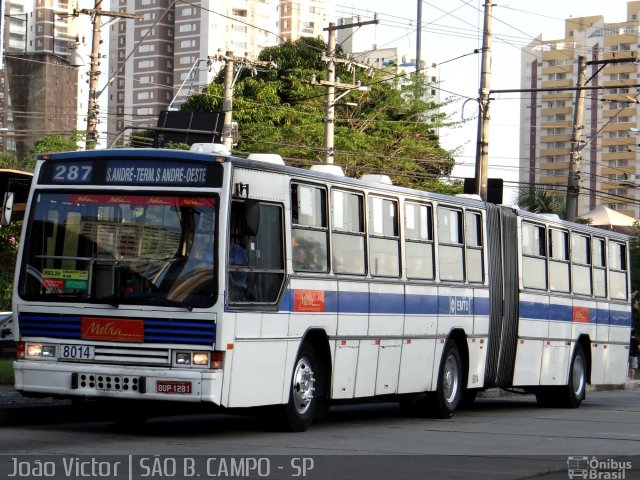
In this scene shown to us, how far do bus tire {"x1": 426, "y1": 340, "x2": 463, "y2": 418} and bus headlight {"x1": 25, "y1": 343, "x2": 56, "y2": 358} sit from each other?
20.5 feet

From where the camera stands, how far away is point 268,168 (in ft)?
47.0

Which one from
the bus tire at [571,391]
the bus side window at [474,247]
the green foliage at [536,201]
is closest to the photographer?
the bus side window at [474,247]

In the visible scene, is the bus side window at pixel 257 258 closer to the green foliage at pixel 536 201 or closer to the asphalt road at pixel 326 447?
the asphalt road at pixel 326 447

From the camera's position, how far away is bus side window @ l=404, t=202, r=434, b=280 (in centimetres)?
1750

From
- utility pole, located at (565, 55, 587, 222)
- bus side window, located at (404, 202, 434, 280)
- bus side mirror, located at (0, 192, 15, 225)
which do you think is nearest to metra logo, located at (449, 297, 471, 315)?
bus side window, located at (404, 202, 434, 280)

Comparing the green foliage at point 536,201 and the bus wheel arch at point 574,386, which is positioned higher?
the green foliage at point 536,201

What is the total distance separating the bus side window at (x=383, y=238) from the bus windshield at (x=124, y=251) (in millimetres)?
3331

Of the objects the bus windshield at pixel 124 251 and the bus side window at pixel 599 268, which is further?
the bus side window at pixel 599 268

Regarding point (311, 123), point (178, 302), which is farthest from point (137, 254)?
point (311, 123)

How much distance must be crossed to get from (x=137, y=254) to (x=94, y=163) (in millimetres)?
1188

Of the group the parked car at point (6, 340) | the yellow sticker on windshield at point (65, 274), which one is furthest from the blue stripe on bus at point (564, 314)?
the parked car at point (6, 340)

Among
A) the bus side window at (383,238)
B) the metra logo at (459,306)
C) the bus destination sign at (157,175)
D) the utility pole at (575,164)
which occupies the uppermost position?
the utility pole at (575,164)

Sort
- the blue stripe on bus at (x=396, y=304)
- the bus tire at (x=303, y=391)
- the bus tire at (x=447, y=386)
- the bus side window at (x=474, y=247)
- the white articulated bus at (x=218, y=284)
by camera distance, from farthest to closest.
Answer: the bus side window at (x=474, y=247)
the bus tire at (x=447, y=386)
the blue stripe on bus at (x=396, y=304)
the bus tire at (x=303, y=391)
the white articulated bus at (x=218, y=284)

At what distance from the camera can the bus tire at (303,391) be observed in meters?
14.6
